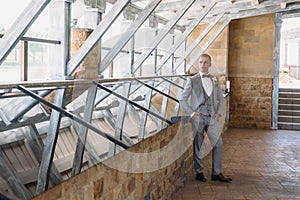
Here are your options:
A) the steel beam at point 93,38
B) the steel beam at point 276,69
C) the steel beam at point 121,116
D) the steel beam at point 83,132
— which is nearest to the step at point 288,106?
Answer: the steel beam at point 276,69

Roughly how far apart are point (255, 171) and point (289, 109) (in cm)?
492

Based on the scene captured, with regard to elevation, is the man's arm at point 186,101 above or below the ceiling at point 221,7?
below

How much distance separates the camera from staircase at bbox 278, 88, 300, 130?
9.46m

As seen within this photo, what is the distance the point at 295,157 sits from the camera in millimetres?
6320

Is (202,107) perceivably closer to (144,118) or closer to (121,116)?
(144,118)

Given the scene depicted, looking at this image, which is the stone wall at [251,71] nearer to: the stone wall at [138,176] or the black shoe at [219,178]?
the stone wall at [138,176]

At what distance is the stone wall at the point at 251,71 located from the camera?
929 cm

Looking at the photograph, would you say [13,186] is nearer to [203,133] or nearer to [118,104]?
[118,104]

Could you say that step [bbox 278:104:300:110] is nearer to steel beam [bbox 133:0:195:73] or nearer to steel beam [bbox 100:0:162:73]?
→ steel beam [bbox 133:0:195:73]

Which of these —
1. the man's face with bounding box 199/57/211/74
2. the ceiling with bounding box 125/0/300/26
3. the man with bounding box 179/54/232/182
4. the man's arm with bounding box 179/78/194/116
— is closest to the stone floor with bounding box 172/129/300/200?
the man with bounding box 179/54/232/182

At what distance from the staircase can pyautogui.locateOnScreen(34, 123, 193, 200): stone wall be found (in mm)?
5157

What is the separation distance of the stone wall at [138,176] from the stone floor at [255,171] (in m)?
0.31

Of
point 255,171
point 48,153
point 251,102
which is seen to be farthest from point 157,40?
point 251,102

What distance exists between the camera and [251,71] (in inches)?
372
